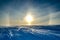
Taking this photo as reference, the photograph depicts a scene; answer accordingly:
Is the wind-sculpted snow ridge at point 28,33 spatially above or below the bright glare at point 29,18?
below

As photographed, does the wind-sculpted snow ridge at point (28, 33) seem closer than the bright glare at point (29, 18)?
Yes

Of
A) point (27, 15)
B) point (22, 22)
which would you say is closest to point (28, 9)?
point (27, 15)

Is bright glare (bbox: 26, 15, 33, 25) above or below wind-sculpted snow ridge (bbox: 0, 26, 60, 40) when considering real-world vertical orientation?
above

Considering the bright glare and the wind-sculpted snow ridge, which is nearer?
the wind-sculpted snow ridge

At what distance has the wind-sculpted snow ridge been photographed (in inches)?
70.9

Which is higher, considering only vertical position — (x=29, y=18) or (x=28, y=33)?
(x=29, y=18)

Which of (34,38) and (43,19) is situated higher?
(43,19)

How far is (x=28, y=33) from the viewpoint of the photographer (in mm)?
1837

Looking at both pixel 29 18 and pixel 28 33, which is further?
pixel 29 18

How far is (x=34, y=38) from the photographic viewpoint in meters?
1.82

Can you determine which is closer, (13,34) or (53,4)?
(13,34)

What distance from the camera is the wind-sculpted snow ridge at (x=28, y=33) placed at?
5.91 feet

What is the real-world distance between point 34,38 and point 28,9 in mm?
559

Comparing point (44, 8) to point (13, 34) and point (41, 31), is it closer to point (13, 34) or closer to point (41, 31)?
point (41, 31)
